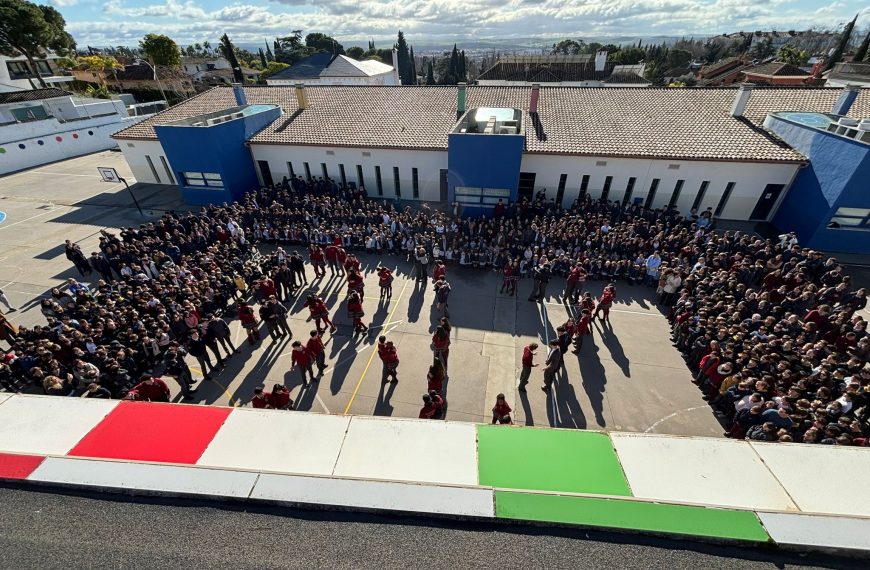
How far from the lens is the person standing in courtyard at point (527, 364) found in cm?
942

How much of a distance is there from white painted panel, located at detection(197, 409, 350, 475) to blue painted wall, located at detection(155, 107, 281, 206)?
66.0 feet

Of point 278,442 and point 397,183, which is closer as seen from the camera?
point 278,442

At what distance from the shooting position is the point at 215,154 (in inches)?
836

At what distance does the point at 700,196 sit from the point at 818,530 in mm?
19522

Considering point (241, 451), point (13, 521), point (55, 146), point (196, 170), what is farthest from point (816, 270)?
point (55, 146)

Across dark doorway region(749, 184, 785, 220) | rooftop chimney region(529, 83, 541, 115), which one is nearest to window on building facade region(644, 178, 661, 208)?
dark doorway region(749, 184, 785, 220)

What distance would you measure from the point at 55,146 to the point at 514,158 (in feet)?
138

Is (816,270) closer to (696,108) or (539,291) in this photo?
(539,291)

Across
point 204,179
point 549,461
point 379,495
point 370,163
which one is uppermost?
point 379,495

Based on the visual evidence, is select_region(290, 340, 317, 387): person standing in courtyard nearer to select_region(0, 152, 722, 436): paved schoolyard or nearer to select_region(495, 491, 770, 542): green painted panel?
select_region(0, 152, 722, 436): paved schoolyard

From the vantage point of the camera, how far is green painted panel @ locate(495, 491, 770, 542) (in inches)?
182

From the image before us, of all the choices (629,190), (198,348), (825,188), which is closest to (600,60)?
(629,190)

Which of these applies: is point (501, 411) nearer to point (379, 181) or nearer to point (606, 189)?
point (606, 189)

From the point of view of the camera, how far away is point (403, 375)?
431 inches
